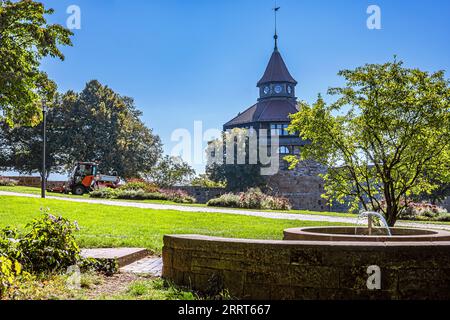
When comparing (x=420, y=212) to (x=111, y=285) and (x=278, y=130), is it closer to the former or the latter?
(x=278, y=130)

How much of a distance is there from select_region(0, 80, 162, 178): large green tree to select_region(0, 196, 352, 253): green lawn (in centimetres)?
2699

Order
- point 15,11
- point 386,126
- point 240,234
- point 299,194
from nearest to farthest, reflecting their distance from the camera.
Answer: point 240,234 < point 386,126 < point 15,11 < point 299,194

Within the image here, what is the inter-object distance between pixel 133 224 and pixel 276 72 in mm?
42230

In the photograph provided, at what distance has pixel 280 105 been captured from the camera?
49.1 meters

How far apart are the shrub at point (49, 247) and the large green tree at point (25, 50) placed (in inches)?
535

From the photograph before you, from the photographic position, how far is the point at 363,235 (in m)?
6.14

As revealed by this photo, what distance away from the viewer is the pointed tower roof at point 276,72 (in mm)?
52125

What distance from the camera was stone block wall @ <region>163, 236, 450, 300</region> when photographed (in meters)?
4.45

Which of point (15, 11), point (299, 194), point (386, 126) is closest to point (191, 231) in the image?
point (386, 126)

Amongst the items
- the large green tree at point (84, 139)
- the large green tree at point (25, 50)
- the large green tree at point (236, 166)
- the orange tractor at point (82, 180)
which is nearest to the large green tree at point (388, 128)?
the large green tree at point (25, 50)

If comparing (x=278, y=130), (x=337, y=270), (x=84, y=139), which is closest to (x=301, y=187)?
(x=278, y=130)
